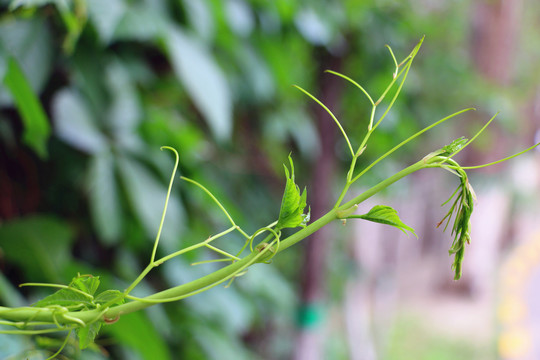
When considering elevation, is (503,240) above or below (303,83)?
above

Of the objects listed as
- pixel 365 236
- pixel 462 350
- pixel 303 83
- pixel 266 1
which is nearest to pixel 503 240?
pixel 462 350

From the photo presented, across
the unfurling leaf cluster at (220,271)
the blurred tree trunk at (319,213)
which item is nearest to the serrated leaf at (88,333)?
the unfurling leaf cluster at (220,271)

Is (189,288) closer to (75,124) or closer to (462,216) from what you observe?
(462,216)

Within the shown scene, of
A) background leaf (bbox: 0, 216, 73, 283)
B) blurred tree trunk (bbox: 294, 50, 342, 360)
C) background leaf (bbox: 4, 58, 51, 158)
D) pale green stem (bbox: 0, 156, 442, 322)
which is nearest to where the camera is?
pale green stem (bbox: 0, 156, 442, 322)

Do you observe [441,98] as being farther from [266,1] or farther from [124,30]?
[124,30]

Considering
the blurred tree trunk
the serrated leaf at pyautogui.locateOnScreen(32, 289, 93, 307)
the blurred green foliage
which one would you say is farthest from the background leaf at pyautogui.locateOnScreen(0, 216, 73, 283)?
the blurred tree trunk

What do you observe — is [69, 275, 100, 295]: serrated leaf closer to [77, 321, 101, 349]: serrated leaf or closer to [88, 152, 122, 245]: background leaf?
[77, 321, 101, 349]: serrated leaf

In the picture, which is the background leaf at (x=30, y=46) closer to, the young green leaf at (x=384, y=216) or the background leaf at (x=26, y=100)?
the background leaf at (x=26, y=100)
